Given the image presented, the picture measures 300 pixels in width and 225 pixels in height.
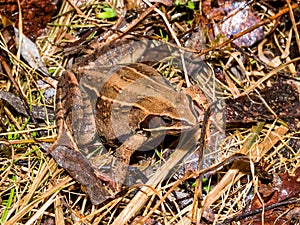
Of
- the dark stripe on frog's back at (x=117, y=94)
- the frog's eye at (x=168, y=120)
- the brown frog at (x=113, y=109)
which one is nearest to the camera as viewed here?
the frog's eye at (x=168, y=120)

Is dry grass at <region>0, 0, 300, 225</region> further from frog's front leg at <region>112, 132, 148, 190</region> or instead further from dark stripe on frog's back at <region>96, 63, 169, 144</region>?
dark stripe on frog's back at <region>96, 63, 169, 144</region>

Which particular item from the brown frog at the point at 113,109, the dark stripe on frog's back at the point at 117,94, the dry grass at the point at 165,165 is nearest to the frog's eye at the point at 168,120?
the brown frog at the point at 113,109

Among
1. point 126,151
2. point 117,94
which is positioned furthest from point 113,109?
point 126,151

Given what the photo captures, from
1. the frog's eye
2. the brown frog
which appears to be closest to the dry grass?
the brown frog

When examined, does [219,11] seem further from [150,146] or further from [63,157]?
[63,157]

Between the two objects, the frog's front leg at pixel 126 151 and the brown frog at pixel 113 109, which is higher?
the brown frog at pixel 113 109

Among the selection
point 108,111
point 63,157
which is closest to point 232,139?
point 108,111

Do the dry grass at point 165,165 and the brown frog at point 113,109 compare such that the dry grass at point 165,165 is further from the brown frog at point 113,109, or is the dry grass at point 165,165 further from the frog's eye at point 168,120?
the frog's eye at point 168,120
